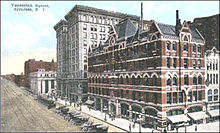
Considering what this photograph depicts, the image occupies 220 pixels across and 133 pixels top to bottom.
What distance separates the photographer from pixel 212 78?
37688 millimetres

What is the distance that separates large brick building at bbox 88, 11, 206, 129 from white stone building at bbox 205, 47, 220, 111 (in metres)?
1.48

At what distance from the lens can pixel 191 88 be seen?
34.5 meters

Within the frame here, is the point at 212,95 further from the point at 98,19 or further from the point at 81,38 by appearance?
the point at 98,19

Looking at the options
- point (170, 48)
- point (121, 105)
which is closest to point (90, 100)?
point (121, 105)

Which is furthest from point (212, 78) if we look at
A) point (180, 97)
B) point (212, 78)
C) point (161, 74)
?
point (161, 74)

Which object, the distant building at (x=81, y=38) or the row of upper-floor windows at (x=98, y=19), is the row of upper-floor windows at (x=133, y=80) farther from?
the row of upper-floor windows at (x=98, y=19)

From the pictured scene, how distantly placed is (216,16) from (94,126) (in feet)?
114

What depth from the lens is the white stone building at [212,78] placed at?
3697cm

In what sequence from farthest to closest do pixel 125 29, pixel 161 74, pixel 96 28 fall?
1. pixel 96 28
2. pixel 125 29
3. pixel 161 74

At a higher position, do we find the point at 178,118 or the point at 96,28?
the point at 96,28

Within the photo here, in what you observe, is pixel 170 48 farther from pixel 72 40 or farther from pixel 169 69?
pixel 72 40

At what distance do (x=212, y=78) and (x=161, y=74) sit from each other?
39.7 ft

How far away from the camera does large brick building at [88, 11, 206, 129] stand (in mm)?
31938

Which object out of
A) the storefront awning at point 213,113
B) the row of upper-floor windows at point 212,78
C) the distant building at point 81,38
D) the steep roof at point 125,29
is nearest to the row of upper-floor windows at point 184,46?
the row of upper-floor windows at point 212,78
